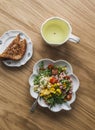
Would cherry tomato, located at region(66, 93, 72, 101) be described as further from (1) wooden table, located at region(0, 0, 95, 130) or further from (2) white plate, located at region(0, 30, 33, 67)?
(2) white plate, located at region(0, 30, 33, 67)

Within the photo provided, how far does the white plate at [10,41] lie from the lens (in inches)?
62.7

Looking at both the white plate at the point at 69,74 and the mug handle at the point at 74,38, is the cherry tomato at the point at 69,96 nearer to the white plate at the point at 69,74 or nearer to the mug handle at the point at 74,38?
the white plate at the point at 69,74

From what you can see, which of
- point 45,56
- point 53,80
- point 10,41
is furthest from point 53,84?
point 10,41

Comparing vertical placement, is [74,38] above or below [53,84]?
above

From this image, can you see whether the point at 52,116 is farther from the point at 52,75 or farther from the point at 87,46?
the point at 87,46

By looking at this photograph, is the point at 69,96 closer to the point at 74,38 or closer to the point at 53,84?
the point at 53,84

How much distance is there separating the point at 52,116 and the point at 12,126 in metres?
0.16

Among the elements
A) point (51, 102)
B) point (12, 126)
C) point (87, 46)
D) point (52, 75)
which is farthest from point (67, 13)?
point (12, 126)

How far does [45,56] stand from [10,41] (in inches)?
6.1

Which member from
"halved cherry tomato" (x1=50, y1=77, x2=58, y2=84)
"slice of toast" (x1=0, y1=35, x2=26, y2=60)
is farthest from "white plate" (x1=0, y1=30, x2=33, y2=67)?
"halved cherry tomato" (x1=50, y1=77, x2=58, y2=84)

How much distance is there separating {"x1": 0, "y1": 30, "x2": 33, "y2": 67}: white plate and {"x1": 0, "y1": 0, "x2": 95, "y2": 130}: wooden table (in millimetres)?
18

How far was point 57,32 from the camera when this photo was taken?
160 cm

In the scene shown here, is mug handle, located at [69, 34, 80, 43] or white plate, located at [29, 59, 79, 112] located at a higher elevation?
mug handle, located at [69, 34, 80, 43]

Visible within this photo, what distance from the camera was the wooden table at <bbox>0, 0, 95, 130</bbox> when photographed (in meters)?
1.59
